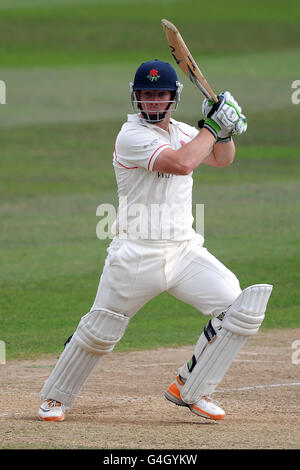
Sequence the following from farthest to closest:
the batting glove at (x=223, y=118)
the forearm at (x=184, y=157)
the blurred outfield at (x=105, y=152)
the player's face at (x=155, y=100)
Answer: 1. the blurred outfield at (x=105, y=152)
2. the player's face at (x=155, y=100)
3. the batting glove at (x=223, y=118)
4. the forearm at (x=184, y=157)

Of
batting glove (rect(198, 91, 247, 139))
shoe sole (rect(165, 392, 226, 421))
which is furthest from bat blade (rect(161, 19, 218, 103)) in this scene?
shoe sole (rect(165, 392, 226, 421))

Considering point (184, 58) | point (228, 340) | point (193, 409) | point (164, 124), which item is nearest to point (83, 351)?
point (193, 409)

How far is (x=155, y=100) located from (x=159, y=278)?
114cm

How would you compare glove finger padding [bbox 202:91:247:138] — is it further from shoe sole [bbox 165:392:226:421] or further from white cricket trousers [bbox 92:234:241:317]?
shoe sole [bbox 165:392:226:421]

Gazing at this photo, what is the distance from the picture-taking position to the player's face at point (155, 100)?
6.42 m

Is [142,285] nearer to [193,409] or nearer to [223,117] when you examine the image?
[193,409]

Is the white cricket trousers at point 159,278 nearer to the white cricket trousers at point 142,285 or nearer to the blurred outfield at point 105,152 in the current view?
the white cricket trousers at point 142,285

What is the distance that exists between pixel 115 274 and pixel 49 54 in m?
32.3

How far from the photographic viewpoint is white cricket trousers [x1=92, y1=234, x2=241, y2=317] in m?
6.34

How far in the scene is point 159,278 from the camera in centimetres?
633

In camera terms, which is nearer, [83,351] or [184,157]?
[184,157]

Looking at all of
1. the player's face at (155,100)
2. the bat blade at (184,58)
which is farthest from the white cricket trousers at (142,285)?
the bat blade at (184,58)

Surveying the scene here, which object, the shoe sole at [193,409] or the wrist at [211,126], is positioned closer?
the wrist at [211,126]
